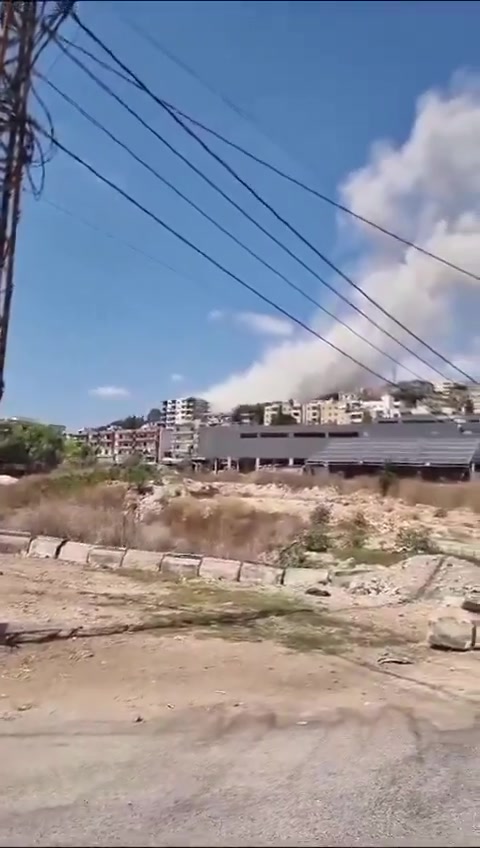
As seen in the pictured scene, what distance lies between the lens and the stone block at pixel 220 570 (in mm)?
12250

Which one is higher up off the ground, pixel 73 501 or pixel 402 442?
pixel 402 442

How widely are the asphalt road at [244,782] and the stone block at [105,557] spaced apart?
291 inches

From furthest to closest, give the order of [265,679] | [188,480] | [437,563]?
[188,480] → [437,563] → [265,679]

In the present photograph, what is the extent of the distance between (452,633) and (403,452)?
34.1 m

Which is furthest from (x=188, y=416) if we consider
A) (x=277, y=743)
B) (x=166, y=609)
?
(x=277, y=743)

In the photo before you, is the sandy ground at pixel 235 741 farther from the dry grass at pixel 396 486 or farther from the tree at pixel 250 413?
the tree at pixel 250 413

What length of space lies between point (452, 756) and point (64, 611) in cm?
548

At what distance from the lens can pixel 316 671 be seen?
7.36 meters

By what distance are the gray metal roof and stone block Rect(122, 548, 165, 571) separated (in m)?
20.7

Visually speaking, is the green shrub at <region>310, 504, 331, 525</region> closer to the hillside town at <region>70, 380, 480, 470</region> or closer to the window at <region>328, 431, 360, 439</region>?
the hillside town at <region>70, 380, 480, 470</region>

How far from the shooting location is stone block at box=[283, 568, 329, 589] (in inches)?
476

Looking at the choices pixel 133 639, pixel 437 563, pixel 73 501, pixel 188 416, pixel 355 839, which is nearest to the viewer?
pixel 355 839

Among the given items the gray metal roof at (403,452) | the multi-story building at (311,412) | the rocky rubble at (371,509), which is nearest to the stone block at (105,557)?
the rocky rubble at (371,509)

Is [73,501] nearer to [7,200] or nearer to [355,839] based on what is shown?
[7,200]
